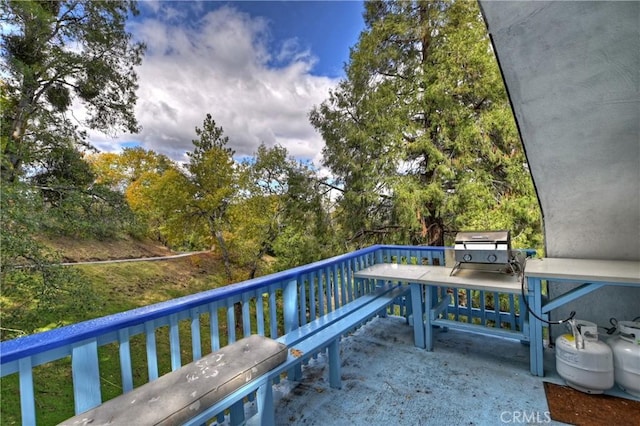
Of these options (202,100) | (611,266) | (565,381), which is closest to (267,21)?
(202,100)

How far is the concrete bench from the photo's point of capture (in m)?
1.12

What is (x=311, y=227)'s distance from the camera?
27.0 ft

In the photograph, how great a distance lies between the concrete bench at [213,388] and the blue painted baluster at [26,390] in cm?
14

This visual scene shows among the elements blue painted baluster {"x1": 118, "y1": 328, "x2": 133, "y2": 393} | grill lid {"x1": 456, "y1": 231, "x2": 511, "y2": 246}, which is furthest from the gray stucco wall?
blue painted baluster {"x1": 118, "y1": 328, "x2": 133, "y2": 393}

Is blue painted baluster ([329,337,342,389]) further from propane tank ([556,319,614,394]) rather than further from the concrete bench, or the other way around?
propane tank ([556,319,614,394])

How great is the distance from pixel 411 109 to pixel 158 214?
372 inches

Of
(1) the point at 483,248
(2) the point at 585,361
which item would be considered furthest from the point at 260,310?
(2) the point at 585,361

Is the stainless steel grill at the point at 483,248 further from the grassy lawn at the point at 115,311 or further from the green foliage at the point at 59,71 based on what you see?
the green foliage at the point at 59,71

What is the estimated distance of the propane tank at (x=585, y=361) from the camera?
2.00 metres

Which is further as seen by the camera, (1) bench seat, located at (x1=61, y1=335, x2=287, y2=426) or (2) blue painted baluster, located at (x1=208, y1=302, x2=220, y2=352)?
(2) blue painted baluster, located at (x1=208, y1=302, x2=220, y2=352)

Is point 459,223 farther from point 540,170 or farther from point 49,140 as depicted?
point 49,140

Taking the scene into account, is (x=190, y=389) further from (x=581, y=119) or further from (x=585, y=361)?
(x=581, y=119)

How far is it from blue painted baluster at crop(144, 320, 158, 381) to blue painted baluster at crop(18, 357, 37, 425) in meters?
0.42
